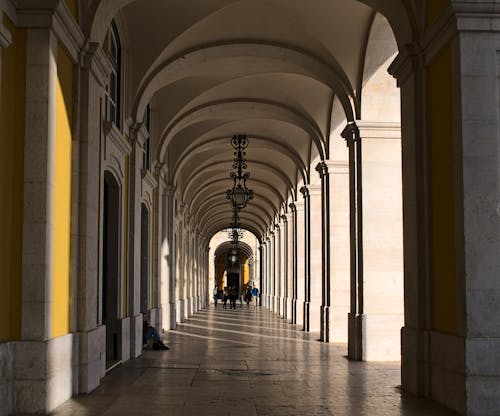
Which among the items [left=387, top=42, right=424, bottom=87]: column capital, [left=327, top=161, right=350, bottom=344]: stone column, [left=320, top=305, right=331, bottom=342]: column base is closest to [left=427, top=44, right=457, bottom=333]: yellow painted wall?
[left=387, top=42, right=424, bottom=87]: column capital

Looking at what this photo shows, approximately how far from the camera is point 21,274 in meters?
7.99

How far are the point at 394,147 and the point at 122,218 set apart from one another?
5.14 m

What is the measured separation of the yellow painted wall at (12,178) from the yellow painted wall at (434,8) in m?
4.76

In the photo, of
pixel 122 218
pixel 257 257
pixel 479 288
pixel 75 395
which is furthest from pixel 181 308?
pixel 257 257

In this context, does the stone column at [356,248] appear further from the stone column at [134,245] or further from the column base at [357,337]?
the stone column at [134,245]

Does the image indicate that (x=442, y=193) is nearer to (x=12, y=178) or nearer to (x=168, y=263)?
(x=12, y=178)

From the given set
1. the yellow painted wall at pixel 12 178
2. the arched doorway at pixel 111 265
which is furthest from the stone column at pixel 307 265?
the yellow painted wall at pixel 12 178

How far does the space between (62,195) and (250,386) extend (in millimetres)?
3678

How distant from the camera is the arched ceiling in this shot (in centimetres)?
1338

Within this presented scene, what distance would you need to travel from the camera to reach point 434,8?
917 cm

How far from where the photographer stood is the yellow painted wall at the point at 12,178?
303 inches

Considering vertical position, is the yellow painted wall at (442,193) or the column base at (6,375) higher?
the yellow painted wall at (442,193)

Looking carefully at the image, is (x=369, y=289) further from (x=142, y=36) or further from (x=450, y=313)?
(x=142, y=36)

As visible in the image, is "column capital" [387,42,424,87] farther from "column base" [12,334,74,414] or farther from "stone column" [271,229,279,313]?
"stone column" [271,229,279,313]
